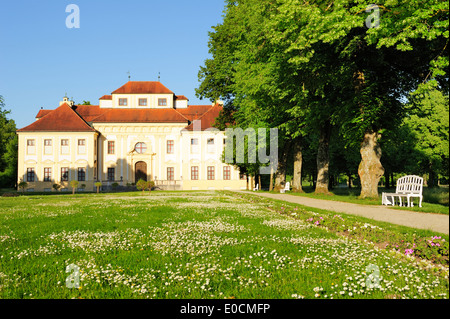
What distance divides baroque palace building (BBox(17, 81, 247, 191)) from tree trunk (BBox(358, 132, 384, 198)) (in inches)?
1457

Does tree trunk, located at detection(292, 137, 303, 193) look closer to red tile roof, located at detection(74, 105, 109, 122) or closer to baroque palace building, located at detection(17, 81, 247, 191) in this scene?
baroque palace building, located at detection(17, 81, 247, 191)

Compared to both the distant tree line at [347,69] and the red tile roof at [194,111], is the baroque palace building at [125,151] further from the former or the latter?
the distant tree line at [347,69]

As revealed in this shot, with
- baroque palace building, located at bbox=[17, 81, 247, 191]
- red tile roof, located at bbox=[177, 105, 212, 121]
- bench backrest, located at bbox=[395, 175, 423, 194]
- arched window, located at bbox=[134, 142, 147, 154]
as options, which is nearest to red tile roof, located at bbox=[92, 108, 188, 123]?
baroque palace building, located at bbox=[17, 81, 247, 191]

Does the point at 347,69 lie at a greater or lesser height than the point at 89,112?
lesser

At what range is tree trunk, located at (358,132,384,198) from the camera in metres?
19.3

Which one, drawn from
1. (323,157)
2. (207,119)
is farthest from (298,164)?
(207,119)

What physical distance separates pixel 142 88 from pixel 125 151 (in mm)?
11573

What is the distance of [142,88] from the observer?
200ft

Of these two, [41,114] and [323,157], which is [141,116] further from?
[323,157]

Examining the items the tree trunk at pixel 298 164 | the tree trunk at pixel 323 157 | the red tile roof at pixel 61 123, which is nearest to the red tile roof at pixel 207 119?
the red tile roof at pixel 61 123

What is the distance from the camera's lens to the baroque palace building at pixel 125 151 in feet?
Result: 183
